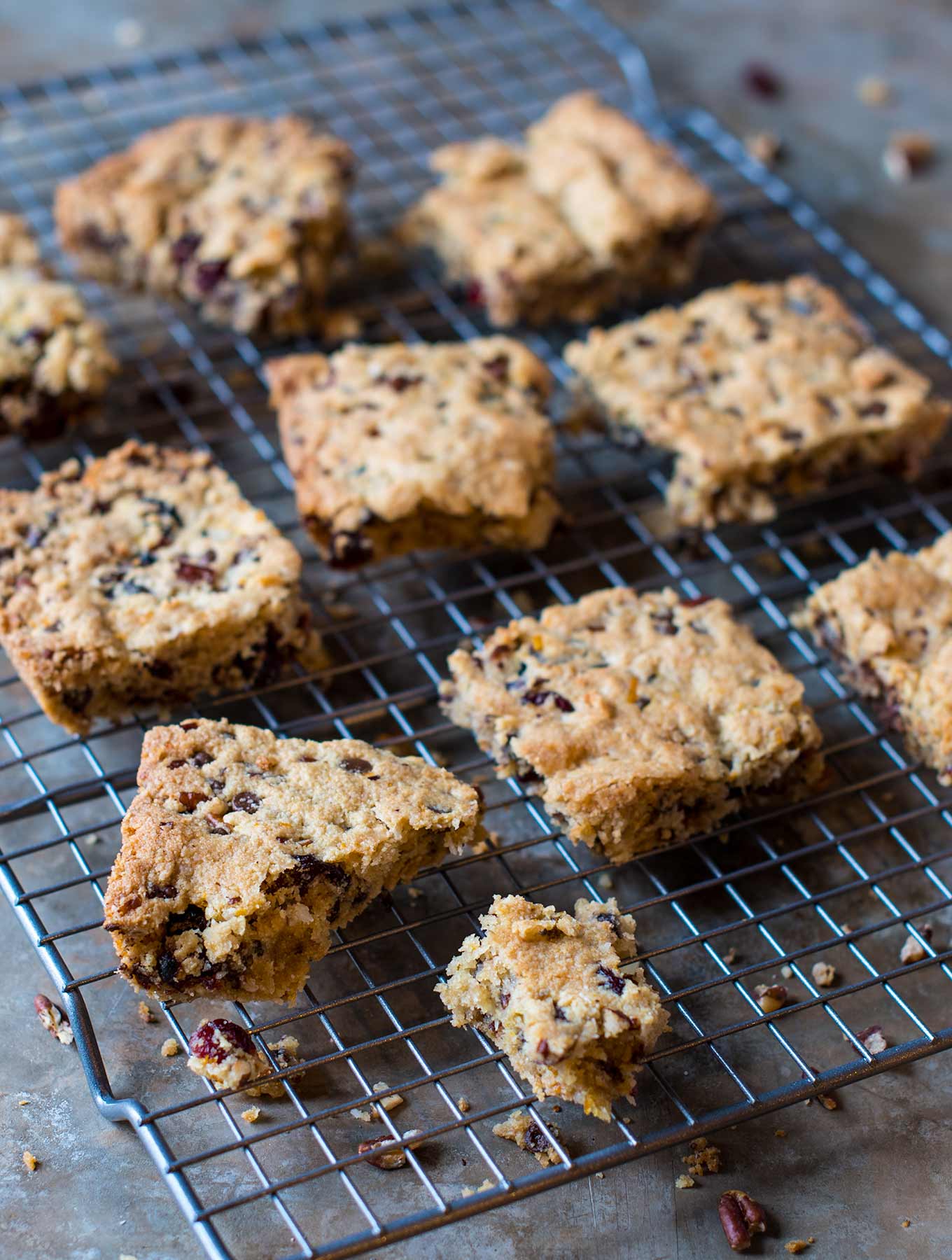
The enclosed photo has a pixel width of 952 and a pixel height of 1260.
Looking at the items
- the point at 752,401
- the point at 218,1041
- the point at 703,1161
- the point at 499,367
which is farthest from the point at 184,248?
the point at 703,1161

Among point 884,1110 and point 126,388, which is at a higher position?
point 126,388

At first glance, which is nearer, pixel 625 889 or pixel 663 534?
pixel 625 889

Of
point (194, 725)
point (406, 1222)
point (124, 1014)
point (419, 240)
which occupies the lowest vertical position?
point (124, 1014)

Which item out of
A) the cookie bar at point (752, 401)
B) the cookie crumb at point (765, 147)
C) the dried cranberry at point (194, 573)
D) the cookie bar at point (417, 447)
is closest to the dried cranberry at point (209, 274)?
the cookie bar at point (417, 447)

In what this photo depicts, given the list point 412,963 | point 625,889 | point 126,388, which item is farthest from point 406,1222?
point 126,388

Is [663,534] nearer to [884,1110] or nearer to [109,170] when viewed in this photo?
[884,1110]

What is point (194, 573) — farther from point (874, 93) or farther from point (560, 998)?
point (874, 93)
